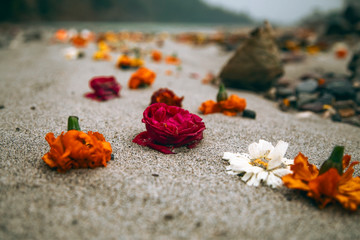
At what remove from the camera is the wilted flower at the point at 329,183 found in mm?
1124

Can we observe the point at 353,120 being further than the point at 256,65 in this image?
No

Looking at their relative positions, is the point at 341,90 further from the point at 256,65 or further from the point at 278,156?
the point at 278,156

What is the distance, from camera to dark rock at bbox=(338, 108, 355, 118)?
278 centimetres

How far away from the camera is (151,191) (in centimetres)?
122

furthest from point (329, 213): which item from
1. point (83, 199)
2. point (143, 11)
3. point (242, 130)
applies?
point (143, 11)

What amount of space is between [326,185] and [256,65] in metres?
2.63

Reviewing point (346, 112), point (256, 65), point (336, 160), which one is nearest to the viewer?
point (336, 160)

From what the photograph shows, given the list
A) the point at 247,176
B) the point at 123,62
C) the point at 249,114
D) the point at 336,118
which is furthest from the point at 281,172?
the point at 123,62

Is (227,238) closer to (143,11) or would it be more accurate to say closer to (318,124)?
(318,124)

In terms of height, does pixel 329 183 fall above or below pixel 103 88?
above

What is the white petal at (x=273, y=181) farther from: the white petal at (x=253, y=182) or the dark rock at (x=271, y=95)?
the dark rock at (x=271, y=95)

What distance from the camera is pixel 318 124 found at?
2.47m

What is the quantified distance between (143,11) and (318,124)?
33207 millimetres

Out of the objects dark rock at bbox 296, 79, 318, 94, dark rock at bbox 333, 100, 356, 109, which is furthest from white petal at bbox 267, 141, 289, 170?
dark rock at bbox 296, 79, 318, 94
